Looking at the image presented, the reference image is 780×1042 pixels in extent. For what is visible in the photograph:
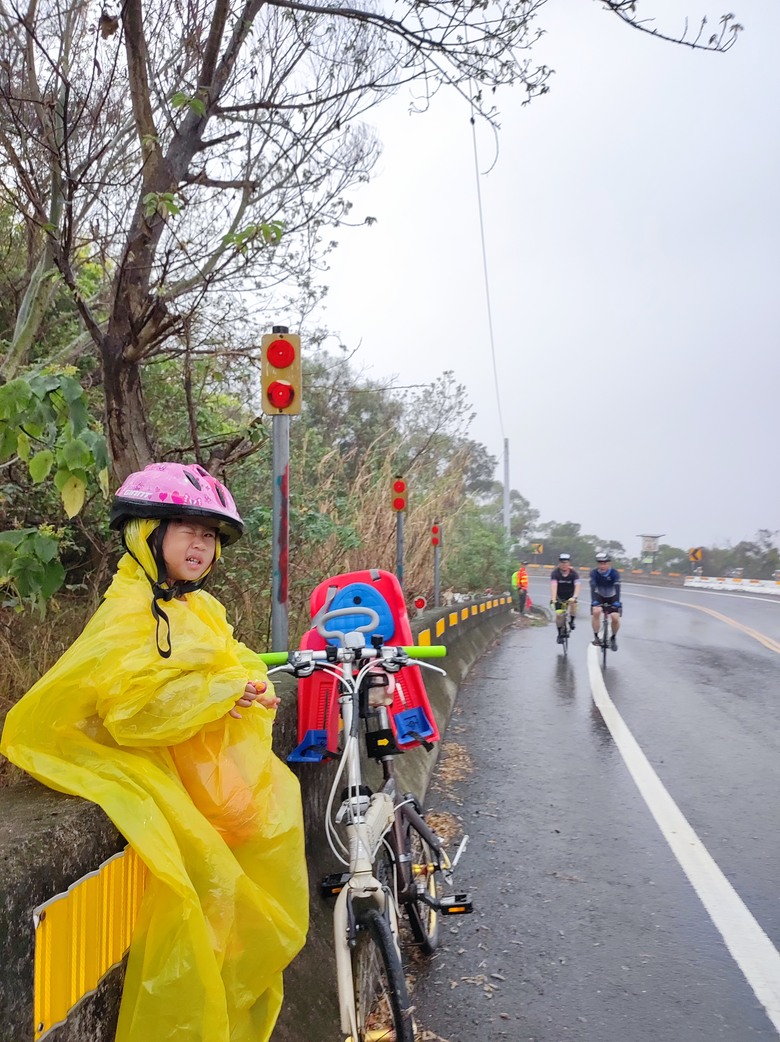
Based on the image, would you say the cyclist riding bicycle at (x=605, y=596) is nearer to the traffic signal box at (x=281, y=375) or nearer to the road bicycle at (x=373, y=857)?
the traffic signal box at (x=281, y=375)

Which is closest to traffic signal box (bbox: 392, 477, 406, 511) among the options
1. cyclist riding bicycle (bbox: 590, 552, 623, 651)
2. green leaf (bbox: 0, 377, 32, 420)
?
cyclist riding bicycle (bbox: 590, 552, 623, 651)

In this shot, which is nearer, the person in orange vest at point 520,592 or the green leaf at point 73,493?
the green leaf at point 73,493

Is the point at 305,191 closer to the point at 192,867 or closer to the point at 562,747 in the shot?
the point at 562,747

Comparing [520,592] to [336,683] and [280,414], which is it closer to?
[280,414]

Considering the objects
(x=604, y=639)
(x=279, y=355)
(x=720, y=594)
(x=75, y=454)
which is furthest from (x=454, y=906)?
(x=720, y=594)

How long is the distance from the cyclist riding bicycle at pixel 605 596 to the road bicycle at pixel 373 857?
34.1 ft

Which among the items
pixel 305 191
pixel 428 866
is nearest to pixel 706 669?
pixel 305 191

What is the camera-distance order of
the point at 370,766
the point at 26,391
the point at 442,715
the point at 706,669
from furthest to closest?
the point at 706,669 → the point at 442,715 → the point at 370,766 → the point at 26,391

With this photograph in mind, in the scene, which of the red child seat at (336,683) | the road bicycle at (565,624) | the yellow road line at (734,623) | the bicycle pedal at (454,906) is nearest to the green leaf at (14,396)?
the red child seat at (336,683)

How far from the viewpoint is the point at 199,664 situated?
7.06 ft

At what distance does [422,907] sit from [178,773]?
2.03m

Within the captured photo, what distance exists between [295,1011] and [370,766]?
2.16 m

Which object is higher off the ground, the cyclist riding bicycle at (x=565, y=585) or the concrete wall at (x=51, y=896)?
the cyclist riding bicycle at (x=565, y=585)

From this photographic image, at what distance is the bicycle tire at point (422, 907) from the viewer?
364 centimetres
